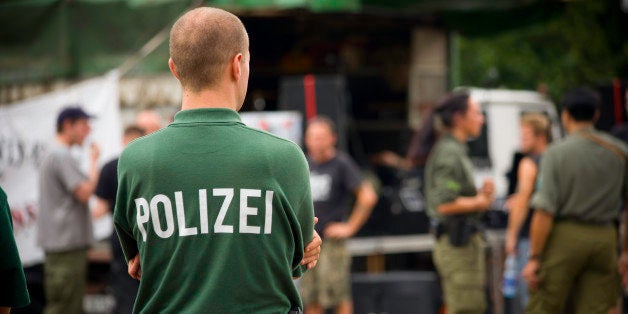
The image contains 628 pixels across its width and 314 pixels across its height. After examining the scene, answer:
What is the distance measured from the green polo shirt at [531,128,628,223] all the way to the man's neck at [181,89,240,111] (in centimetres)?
367

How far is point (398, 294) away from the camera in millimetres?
9047

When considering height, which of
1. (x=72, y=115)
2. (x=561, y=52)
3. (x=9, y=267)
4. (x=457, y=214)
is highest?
(x=561, y=52)

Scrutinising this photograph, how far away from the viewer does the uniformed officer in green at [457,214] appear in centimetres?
729

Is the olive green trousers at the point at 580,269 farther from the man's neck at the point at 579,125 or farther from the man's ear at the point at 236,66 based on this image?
the man's ear at the point at 236,66

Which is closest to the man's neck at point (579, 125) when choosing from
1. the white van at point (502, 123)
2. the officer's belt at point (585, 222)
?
the officer's belt at point (585, 222)

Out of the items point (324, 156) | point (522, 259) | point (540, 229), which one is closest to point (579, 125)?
point (540, 229)

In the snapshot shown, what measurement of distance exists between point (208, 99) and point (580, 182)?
3.84 meters

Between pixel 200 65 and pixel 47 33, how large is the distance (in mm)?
7817

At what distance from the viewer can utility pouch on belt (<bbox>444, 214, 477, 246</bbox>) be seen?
728 cm

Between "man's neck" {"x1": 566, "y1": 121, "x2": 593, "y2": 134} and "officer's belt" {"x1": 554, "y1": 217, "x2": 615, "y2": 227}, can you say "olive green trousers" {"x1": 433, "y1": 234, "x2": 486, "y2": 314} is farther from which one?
→ "man's neck" {"x1": 566, "y1": 121, "x2": 593, "y2": 134}

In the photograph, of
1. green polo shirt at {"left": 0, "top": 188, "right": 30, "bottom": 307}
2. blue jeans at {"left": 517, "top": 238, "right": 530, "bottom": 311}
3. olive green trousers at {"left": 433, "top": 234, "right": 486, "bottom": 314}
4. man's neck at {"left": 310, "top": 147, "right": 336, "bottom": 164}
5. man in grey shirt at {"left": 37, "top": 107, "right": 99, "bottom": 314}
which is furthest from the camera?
blue jeans at {"left": 517, "top": 238, "right": 530, "bottom": 311}

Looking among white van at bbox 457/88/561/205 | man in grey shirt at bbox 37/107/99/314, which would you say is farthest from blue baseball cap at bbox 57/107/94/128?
white van at bbox 457/88/561/205

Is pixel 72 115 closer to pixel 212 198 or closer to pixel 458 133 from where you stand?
pixel 458 133

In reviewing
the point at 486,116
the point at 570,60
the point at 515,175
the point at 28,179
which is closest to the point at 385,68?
the point at 486,116
